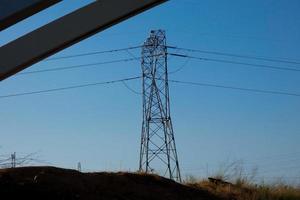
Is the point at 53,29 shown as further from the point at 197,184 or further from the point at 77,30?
the point at 197,184

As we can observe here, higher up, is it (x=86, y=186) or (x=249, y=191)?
(x=86, y=186)

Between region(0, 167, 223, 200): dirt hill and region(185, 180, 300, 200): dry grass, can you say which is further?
region(185, 180, 300, 200): dry grass

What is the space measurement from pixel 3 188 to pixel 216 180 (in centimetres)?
542

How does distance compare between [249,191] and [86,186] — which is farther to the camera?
[249,191]

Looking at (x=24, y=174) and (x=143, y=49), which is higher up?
(x=143, y=49)

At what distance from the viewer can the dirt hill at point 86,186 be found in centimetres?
864

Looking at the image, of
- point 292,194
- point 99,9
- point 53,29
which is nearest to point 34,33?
point 53,29

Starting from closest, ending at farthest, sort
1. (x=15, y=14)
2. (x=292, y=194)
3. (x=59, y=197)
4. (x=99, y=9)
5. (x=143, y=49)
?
1. (x=59, y=197)
2. (x=15, y=14)
3. (x=99, y=9)
4. (x=292, y=194)
5. (x=143, y=49)

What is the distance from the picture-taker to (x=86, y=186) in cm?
935

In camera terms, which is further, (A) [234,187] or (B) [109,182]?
(A) [234,187]

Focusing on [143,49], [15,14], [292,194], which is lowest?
[292,194]

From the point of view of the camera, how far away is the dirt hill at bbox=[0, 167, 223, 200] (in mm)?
8641

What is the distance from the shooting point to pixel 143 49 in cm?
3048

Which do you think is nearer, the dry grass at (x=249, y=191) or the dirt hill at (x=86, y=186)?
the dirt hill at (x=86, y=186)
